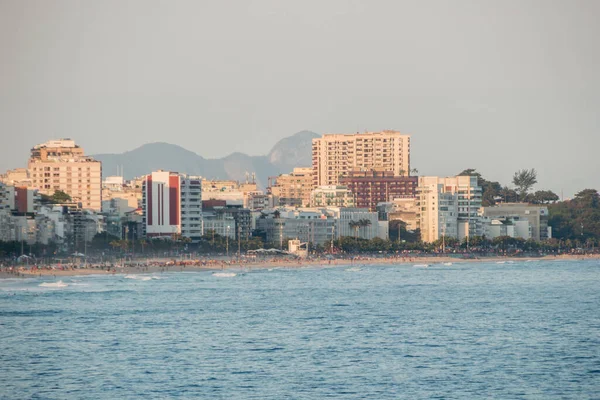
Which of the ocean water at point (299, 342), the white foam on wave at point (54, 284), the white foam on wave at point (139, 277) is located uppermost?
the white foam on wave at point (139, 277)

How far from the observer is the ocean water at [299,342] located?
62625 mm

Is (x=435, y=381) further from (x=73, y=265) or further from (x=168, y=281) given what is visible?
(x=73, y=265)

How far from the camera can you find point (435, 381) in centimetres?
6406

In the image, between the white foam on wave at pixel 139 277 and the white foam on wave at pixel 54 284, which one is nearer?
the white foam on wave at pixel 54 284

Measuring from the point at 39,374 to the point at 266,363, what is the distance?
40.9 feet

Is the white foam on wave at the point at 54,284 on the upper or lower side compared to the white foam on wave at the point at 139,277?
lower

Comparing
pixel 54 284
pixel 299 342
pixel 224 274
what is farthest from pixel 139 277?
pixel 299 342

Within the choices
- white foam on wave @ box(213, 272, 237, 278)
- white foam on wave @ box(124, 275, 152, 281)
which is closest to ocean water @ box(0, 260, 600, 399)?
white foam on wave @ box(124, 275, 152, 281)

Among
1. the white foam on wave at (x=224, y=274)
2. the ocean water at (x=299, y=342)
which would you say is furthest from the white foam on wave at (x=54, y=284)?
the white foam on wave at (x=224, y=274)

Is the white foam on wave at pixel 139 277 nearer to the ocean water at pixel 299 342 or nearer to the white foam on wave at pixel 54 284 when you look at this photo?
the white foam on wave at pixel 54 284

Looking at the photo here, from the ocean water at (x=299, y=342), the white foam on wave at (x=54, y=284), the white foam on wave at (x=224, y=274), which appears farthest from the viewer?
the white foam on wave at (x=224, y=274)

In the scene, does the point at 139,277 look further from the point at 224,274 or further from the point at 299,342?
the point at 299,342

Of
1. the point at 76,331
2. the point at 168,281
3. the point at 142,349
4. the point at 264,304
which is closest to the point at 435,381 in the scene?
the point at 142,349

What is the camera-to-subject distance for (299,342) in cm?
7944
